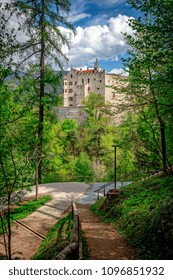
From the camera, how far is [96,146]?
127ft

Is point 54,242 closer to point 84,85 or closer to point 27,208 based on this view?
point 27,208

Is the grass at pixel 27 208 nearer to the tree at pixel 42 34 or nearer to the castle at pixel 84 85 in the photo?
the tree at pixel 42 34

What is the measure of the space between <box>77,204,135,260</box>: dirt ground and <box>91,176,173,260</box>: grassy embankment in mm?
219

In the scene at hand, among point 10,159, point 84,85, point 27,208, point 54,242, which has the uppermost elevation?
point 84,85

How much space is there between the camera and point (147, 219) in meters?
7.20

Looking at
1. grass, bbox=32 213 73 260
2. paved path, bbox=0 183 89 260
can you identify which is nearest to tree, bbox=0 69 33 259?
paved path, bbox=0 183 89 260

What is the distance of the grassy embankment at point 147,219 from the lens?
18.9 feet

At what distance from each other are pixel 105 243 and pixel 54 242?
67.9 inches

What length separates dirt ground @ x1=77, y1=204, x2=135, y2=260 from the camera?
6.01m

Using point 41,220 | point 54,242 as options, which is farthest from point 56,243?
point 41,220

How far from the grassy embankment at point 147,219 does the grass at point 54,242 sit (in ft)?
5.28

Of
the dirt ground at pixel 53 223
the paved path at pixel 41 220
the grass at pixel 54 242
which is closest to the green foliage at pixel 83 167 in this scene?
the paved path at pixel 41 220

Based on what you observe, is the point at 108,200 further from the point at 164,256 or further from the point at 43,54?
the point at 43,54
